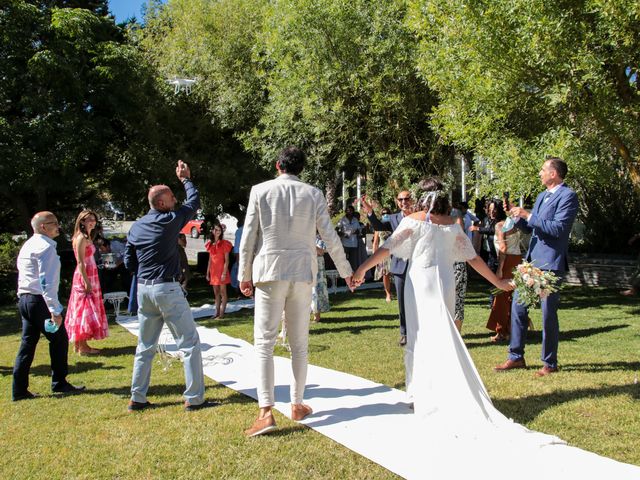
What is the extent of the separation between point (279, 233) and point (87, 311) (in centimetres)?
446

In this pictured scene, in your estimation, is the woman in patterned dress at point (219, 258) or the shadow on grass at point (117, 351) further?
the woman in patterned dress at point (219, 258)

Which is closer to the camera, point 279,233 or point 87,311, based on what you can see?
point 279,233

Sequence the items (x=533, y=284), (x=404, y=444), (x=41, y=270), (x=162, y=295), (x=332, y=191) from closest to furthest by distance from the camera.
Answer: (x=404, y=444)
(x=162, y=295)
(x=533, y=284)
(x=41, y=270)
(x=332, y=191)

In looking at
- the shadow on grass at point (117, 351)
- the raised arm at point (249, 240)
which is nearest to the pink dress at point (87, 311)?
the shadow on grass at point (117, 351)

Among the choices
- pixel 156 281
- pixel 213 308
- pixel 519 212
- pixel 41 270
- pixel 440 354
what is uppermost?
pixel 519 212

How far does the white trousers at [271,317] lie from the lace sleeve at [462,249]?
1.37m

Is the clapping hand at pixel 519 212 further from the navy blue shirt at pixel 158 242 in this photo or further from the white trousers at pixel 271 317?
the navy blue shirt at pixel 158 242

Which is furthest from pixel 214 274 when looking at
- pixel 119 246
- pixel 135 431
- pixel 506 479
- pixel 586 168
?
pixel 506 479

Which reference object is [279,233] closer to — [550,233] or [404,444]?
[404,444]

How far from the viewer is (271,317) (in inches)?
175

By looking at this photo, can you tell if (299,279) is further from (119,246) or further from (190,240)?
(190,240)

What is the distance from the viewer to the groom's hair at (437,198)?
15.9 feet

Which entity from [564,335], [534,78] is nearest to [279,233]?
[564,335]

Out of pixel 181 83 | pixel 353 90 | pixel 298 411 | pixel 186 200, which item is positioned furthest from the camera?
pixel 181 83
